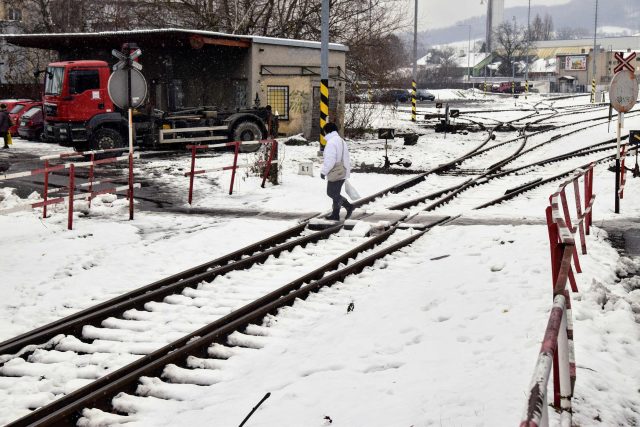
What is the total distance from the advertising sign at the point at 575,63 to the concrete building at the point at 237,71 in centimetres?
8171

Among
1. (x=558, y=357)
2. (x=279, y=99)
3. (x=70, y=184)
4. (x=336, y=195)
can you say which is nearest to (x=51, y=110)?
(x=279, y=99)

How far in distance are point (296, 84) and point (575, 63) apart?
84695 mm

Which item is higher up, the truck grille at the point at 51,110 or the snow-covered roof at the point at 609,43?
the snow-covered roof at the point at 609,43

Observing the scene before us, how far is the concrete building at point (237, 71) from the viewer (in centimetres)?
2861

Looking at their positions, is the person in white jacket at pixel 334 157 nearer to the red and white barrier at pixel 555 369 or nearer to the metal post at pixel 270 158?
the metal post at pixel 270 158

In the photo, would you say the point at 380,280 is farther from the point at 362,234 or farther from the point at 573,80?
the point at 573,80

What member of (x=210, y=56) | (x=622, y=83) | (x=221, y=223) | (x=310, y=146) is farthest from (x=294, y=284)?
(x=210, y=56)

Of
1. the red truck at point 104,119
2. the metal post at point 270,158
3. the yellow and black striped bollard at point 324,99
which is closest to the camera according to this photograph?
the metal post at point 270,158

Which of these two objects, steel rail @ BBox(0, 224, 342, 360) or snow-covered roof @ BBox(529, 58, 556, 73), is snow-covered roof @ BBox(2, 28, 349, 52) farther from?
snow-covered roof @ BBox(529, 58, 556, 73)

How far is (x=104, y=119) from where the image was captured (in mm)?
23172

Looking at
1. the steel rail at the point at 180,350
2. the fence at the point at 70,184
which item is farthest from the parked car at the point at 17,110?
the steel rail at the point at 180,350

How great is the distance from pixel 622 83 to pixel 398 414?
35.3ft

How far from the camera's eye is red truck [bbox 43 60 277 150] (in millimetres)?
23500

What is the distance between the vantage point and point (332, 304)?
8328 mm
